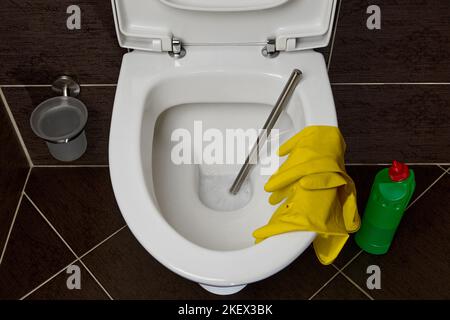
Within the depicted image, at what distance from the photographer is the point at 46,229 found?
1281mm

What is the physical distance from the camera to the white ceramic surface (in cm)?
85

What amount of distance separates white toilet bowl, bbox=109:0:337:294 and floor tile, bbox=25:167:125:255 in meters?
0.34

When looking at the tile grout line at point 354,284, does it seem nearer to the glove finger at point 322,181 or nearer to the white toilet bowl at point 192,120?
the white toilet bowl at point 192,120

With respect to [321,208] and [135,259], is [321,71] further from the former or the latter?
[135,259]

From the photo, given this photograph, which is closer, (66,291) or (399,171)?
(399,171)

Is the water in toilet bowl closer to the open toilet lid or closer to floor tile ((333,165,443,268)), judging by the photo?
the open toilet lid

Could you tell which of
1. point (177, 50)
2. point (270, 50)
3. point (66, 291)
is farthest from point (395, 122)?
point (66, 291)

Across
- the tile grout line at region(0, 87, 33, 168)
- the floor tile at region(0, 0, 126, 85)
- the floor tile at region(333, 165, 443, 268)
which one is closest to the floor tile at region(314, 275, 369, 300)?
the floor tile at region(333, 165, 443, 268)

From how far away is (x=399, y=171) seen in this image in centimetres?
106

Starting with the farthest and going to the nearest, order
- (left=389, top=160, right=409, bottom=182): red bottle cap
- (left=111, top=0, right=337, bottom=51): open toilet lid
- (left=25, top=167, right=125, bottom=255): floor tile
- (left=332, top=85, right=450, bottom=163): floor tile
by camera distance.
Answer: (left=25, top=167, right=125, bottom=255): floor tile → (left=332, top=85, right=450, bottom=163): floor tile → (left=389, top=160, right=409, bottom=182): red bottle cap → (left=111, top=0, right=337, bottom=51): open toilet lid

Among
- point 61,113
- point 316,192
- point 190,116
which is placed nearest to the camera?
point 316,192

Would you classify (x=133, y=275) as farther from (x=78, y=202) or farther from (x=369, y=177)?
(x=369, y=177)

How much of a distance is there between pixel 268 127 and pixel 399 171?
277 millimetres

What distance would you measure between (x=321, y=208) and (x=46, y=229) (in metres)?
0.73
